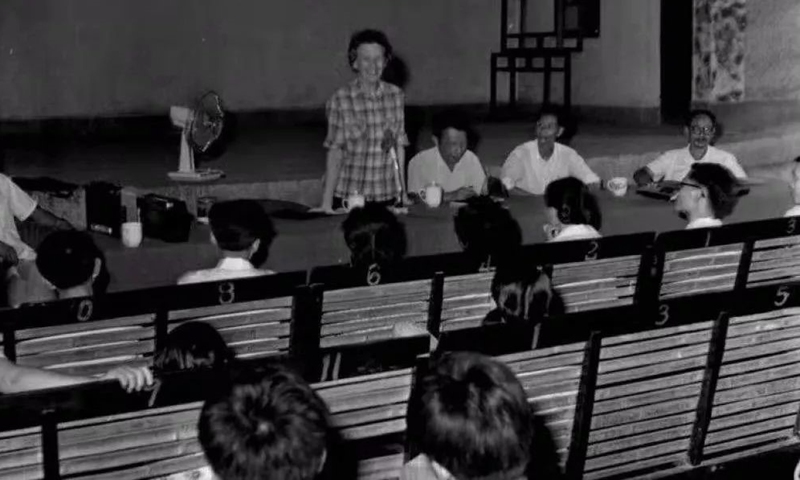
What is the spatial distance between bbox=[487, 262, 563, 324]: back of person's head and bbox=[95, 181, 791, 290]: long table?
1.96 metres

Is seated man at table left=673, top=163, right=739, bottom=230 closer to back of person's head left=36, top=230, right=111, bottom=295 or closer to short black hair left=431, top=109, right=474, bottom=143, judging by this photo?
short black hair left=431, top=109, right=474, bottom=143

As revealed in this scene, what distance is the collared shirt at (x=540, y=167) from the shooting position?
6.51 m

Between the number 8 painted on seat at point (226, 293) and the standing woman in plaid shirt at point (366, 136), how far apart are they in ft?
8.59

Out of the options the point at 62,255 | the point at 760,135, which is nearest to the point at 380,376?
the point at 62,255

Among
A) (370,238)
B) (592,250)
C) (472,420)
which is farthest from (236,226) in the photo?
(472,420)

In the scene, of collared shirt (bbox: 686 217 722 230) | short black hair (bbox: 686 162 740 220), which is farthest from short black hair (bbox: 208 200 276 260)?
short black hair (bbox: 686 162 740 220)

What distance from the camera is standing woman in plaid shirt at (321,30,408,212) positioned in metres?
5.33

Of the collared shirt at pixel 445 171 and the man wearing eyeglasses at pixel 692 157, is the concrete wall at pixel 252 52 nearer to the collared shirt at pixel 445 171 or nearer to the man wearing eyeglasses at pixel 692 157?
the man wearing eyeglasses at pixel 692 157

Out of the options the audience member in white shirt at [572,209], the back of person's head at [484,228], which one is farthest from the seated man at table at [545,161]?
the back of person's head at [484,228]

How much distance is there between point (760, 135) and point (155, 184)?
604cm

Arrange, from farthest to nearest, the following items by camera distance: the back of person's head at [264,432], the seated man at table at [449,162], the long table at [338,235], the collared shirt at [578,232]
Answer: the seated man at table at [449,162] → the long table at [338,235] → the collared shirt at [578,232] → the back of person's head at [264,432]

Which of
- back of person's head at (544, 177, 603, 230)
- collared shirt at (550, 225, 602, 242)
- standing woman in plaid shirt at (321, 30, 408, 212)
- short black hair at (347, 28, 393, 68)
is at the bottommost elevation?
collared shirt at (550, 225, 602, 242)

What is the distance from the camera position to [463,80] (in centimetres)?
1328

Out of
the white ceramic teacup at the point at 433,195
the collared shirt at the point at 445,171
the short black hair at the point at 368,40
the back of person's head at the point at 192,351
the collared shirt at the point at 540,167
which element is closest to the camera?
the back of person's head at the point at 192,351
